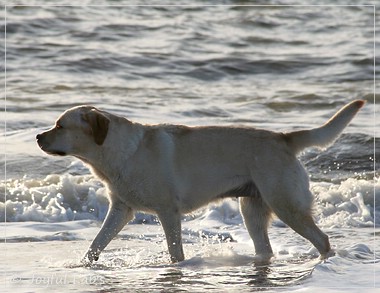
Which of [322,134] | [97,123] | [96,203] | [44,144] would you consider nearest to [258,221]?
[322,134]

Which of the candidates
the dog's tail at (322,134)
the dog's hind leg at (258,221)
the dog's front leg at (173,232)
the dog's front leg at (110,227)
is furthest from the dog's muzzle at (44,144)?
the dog's tail at (322,134)

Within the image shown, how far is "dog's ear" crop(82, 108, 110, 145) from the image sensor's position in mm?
8250

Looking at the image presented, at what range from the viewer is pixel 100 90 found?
17703 mm

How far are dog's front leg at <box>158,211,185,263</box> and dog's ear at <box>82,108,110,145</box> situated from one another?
0.82 meters

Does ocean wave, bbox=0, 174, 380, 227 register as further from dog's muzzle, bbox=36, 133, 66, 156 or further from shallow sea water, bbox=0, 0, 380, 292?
dog's muzzle, bbox=36, 133, 66, 156

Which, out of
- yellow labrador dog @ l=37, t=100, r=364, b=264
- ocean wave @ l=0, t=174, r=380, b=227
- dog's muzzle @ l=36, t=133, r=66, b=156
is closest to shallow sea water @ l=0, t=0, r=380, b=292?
ocean wave @ l=0, t=174, r=380, b=227

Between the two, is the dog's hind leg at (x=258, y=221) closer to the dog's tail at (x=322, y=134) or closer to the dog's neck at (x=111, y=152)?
the dog's tail at (x=322, y=134)

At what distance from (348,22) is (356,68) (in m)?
5.05

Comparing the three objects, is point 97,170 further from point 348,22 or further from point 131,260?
point 348,22

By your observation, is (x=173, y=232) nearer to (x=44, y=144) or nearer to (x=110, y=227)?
(x=110, y=227)

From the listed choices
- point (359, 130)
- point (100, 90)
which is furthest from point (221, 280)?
point (100, 90)

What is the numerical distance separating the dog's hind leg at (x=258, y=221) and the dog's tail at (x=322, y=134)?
56cm

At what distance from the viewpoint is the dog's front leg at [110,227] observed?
8.53 m

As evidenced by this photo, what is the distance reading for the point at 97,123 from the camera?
8.25 metres
